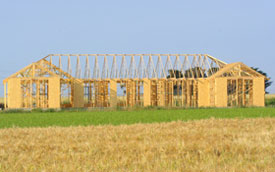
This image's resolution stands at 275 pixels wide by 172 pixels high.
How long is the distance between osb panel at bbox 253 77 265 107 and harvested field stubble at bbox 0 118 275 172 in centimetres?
2029

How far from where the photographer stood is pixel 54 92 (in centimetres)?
2712

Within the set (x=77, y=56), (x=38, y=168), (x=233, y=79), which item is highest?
(x=77, y=56)

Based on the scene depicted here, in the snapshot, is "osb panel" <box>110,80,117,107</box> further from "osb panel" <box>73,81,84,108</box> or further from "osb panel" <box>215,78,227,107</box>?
"osb panel" <box>215,78,227,107</box>

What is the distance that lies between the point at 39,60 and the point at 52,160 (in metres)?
23.8

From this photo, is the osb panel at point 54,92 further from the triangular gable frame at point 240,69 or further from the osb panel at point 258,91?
the osb panel at point 258,91

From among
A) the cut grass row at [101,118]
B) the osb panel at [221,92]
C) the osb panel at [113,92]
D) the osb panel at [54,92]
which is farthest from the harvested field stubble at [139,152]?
the osb panel at [113,92]

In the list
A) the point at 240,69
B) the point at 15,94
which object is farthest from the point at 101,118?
the point at 240,69

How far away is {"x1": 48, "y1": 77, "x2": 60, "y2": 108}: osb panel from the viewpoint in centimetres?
2700

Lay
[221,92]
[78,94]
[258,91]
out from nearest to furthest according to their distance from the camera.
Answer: [221,92], [258,91], [78,94]

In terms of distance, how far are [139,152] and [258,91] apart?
23.6m

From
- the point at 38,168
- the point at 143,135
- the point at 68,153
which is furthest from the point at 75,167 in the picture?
the point at 143,135

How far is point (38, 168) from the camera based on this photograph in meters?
5.75

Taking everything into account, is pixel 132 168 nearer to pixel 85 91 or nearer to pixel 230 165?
pixel 230 165

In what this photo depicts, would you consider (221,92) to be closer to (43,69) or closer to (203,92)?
(203,92)
